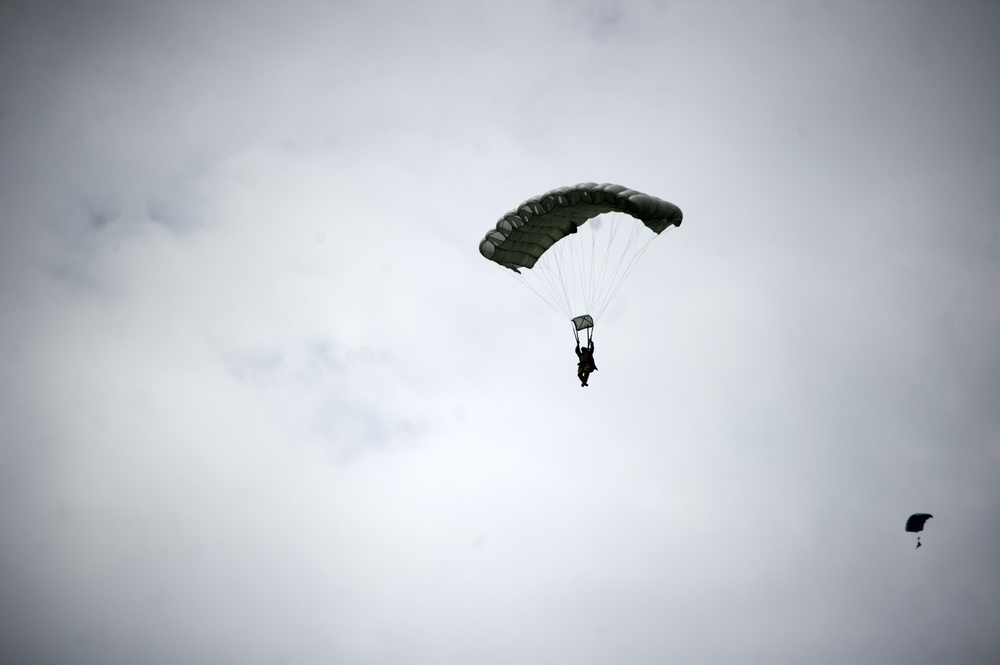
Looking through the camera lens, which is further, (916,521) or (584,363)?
(916,521)

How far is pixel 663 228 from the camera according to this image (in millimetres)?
27656

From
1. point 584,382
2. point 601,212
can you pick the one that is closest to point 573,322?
point 584,382

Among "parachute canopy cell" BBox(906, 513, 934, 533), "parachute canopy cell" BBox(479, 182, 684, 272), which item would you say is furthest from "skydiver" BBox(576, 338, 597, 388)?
"parachute canopy cell" BBox(906, 513, 934, 533)

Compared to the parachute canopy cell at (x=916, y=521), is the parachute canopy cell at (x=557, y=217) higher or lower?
higher

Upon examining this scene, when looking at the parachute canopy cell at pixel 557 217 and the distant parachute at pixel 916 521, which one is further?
the distant parachute at pixel 916 521

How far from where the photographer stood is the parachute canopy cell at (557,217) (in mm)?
26812

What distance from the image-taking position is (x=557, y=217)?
1130 inches

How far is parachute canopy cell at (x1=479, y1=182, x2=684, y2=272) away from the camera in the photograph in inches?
1056

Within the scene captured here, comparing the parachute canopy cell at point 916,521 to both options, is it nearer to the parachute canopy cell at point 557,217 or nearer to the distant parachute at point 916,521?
the distant parachute at point 916,521

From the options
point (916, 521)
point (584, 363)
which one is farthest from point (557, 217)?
point (916, 521)

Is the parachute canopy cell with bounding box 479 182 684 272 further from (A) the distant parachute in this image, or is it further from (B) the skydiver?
(A) the distant parachute

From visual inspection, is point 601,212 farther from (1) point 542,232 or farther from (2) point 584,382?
(2) point 584,382

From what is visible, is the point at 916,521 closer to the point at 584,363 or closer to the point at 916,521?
the point at 916,521

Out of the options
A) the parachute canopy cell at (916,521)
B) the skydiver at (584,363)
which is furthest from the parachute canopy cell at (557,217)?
the parachute canopy cell at (916,521)
